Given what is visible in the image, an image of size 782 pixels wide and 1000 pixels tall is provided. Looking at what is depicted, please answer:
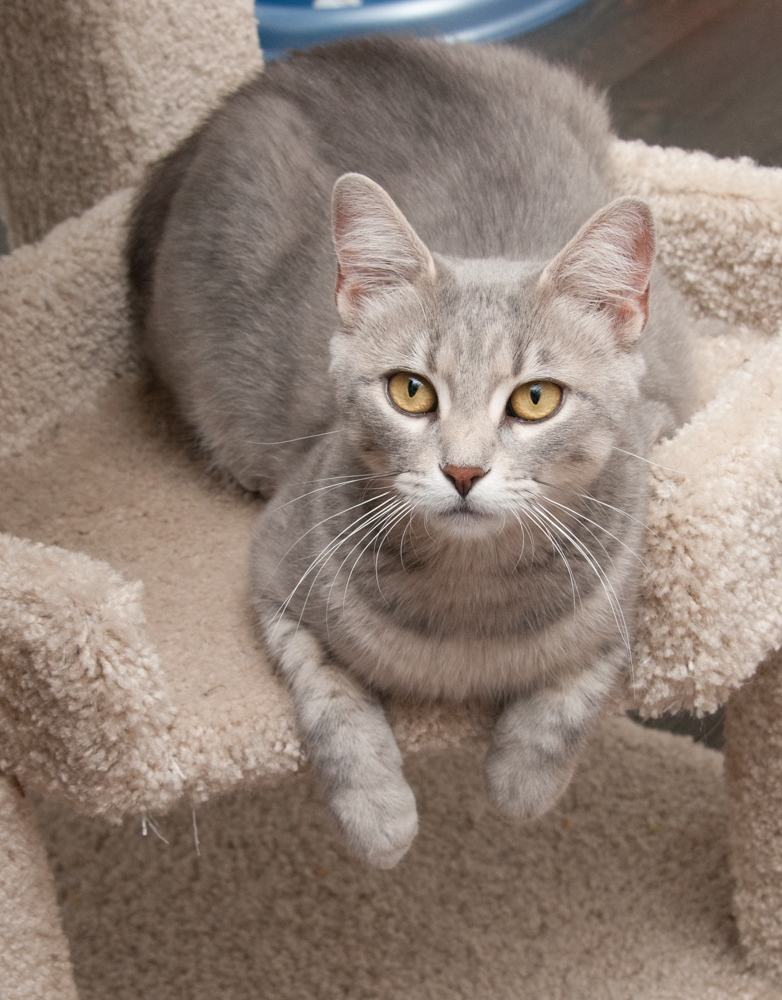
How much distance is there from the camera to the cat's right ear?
Answer: 0.99m

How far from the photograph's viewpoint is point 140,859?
67.6 inches

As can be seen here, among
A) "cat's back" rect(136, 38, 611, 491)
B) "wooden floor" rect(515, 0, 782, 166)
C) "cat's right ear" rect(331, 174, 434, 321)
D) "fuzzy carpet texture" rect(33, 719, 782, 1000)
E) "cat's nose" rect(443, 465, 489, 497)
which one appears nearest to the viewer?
"cat's nose" rect(443, 465, 489, 497)

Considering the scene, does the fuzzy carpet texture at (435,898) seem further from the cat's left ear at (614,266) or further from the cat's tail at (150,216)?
the cat's left ear at (614,266)

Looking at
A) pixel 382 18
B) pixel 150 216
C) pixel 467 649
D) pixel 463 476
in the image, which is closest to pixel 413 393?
pixel 463 476

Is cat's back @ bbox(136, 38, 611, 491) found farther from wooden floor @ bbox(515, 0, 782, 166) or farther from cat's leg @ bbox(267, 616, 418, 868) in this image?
wooden floor @ bbox(515, 0, 782, 166)

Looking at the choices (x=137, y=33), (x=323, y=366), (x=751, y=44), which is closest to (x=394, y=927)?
(x=323, y=366)

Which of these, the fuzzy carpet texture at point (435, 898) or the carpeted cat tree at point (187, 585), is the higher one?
the carpeted cat tree at point (187, 585)

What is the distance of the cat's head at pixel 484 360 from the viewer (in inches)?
36.2

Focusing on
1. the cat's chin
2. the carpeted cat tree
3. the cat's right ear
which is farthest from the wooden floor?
the cat's chin

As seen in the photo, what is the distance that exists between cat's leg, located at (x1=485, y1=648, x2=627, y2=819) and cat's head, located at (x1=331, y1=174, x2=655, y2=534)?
0.25m

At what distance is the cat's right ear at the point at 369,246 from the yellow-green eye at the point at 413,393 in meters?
0.10

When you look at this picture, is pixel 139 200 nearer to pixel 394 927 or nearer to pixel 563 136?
pixel 563 136

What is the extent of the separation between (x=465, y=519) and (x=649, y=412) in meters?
0.46

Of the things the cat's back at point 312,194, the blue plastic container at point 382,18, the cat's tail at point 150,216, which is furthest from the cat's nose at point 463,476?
the blue plastic container at point 382,18
